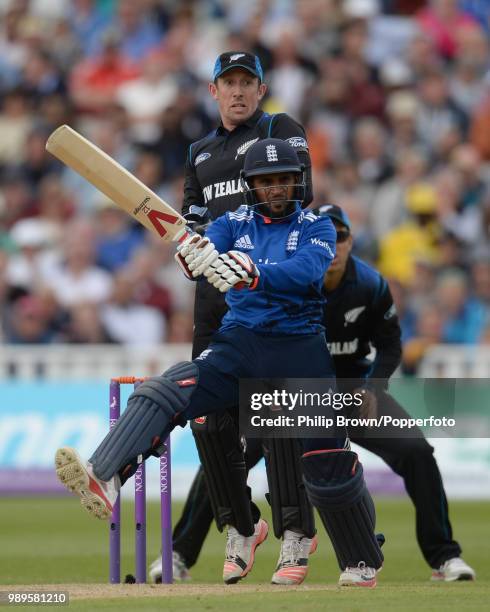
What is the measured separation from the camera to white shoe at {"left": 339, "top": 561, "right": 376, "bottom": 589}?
6.72 m

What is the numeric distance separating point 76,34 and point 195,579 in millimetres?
10780

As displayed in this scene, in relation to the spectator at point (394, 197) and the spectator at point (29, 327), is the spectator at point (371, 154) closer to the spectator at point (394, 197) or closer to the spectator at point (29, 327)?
the spectator at point (394, 197)

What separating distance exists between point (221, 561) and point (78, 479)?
3328 mm

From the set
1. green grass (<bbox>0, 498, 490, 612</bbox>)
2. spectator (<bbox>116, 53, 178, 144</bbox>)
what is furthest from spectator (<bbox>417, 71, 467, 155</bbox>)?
green grass (<bbox>0, 498, 490, 612</bbox>)

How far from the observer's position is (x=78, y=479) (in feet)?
19.4

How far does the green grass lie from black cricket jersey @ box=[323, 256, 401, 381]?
3.91ft

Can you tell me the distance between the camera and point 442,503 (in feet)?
26.0

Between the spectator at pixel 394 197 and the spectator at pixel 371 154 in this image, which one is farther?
the spectator at pixel 371 154

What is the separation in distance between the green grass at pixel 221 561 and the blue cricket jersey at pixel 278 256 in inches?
47.5

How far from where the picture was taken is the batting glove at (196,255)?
626 cm

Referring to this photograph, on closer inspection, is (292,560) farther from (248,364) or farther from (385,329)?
(385,329)

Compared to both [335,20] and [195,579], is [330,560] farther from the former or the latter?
[335,20]

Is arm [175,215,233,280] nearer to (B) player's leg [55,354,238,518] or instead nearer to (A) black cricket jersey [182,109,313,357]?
(B) player's leg [55,354,238,518]

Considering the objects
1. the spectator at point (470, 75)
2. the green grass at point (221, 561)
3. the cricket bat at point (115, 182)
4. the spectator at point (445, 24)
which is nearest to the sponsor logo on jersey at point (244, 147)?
the cricket bat at point (115, 182)
